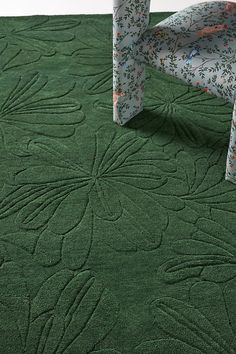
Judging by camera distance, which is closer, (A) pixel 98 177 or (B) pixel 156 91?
(A) pixel 98 177

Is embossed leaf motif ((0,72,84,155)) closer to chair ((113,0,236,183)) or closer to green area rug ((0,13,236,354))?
green area rug ((0,13,236,354))

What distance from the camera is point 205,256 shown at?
1716 mm

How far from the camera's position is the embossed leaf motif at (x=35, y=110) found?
212 centimetres

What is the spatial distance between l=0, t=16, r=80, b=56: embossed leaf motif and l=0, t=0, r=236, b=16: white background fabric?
100 mm

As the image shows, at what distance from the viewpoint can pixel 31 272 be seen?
1674 millimetres

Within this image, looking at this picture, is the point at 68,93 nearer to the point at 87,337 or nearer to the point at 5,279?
the point at 5,279

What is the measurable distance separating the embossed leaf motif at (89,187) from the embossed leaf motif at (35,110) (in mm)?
63

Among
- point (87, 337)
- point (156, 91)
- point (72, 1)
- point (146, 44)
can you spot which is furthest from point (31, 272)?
point (72, 1)

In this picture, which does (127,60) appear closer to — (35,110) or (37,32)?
(35,110)

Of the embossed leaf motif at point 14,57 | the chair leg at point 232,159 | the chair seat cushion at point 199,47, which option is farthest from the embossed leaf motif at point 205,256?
the embossed leaf motif at point 14,57

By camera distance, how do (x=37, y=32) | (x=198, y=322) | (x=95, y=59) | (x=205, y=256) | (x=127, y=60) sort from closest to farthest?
(x=198, y=322)
(x=205, y=256)
(x=127, y=60)
(x=95, y=59)
(x=37, y=32)

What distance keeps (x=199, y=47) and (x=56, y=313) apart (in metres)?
0.88

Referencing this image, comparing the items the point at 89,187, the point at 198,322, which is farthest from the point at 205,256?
the point at 89,187

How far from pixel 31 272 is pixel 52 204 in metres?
0.26
